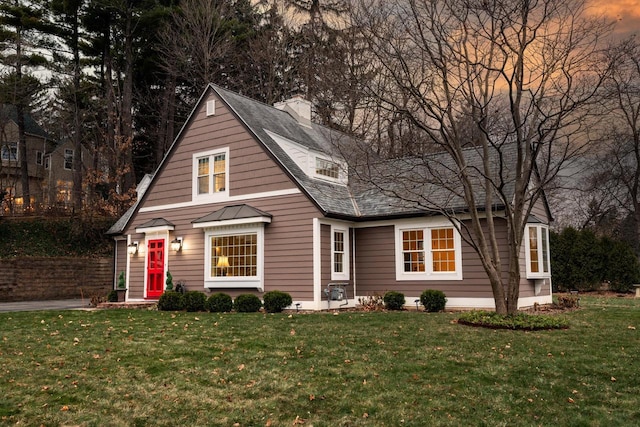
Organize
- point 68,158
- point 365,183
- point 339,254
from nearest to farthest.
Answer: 1. point 365,183
2. point 339,254
3. point 68,158

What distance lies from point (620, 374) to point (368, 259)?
10.0 metres

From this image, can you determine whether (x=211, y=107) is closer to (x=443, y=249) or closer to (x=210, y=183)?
(x=210, y=183)

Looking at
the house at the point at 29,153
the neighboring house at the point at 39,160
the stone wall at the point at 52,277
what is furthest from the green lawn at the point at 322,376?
the house at the point at 29,153

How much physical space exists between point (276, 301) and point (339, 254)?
106 inches

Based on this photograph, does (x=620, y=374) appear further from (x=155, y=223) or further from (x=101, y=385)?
(x=155, y=223)

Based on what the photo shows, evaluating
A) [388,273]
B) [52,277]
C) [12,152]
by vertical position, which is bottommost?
[52,277]

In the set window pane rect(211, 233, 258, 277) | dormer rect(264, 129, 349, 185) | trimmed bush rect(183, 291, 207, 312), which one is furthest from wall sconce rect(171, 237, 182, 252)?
dormer rect(264, 129, 349, 185)

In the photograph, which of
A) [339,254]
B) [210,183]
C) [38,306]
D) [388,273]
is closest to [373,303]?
[388,273]

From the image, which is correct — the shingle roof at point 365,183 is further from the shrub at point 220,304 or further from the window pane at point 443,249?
the shrub at point 220,304

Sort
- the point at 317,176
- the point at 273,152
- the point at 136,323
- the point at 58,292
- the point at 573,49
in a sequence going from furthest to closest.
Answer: the point at 58,292, the point at 317,176, the point at 273,152, the point at 136,323, the point at 573,49

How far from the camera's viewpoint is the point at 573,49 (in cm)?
1113

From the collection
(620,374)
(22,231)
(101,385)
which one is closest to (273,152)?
(101,385)

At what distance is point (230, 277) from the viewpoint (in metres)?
16.6

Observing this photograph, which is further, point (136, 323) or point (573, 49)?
point (136, 323)
